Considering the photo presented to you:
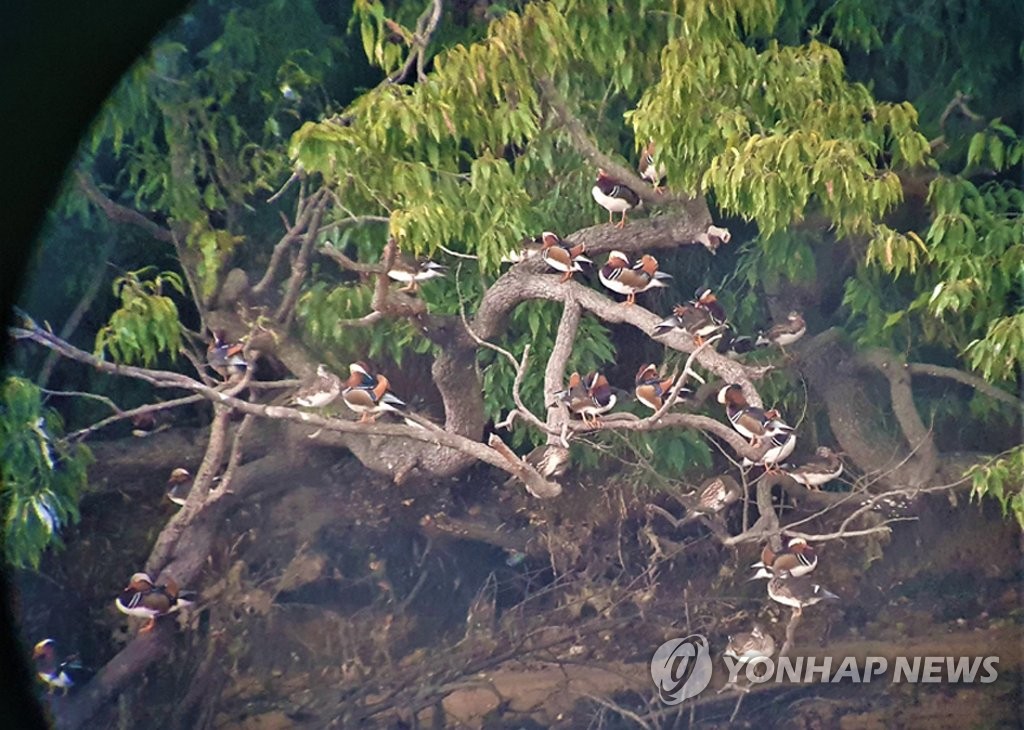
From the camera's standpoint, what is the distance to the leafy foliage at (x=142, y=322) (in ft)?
9.18

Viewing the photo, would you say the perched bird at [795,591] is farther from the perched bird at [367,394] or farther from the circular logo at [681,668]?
the perched bird at [367,394]

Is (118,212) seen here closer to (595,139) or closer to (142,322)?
(142,322)

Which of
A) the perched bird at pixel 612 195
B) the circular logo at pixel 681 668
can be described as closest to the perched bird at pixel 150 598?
the circular logo at pixel 681 668

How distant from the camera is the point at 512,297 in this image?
291cm

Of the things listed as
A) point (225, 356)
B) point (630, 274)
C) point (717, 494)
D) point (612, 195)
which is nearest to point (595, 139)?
point (612, 195)

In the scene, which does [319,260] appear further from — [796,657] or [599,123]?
[796,657]

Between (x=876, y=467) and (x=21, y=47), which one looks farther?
(x=876, y=467)

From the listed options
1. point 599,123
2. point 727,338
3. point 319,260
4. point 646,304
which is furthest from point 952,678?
point 319,260

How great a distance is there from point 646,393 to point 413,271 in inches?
26.3

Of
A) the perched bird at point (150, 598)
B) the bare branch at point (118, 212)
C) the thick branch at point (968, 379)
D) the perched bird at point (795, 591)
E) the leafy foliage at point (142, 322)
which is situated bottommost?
the perched bird at point (795, 591)

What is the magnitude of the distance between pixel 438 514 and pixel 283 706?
0.62 metres

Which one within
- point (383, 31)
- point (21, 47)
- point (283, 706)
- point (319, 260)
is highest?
point (21, 47)

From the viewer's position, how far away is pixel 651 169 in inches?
113

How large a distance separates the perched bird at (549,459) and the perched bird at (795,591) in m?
0.61
